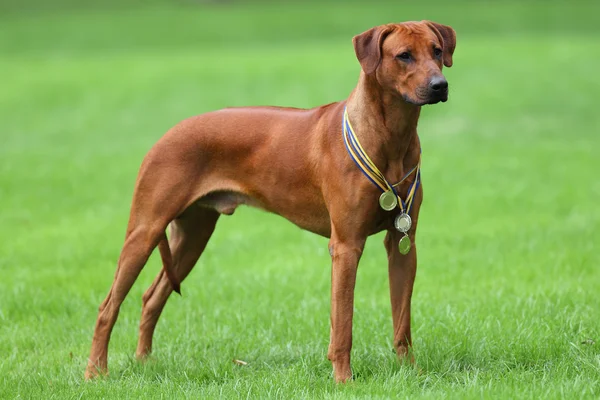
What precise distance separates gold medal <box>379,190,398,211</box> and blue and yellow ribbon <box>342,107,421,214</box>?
0.9 inches

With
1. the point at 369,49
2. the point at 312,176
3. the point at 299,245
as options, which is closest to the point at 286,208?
the point at 312,176

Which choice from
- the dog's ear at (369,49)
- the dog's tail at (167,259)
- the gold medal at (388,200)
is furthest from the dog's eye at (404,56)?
the dog's tail at (167,259)

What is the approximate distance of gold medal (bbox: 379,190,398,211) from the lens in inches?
209

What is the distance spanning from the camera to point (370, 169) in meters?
5.31

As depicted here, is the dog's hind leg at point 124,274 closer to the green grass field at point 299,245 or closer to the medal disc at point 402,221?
the green grass field at point 299,245

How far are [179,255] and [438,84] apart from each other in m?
2.46

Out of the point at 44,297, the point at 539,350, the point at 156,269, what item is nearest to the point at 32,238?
the point at 156,269

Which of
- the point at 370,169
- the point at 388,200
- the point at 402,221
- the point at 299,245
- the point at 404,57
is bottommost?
the point at 299,245

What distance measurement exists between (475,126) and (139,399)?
1400 cm

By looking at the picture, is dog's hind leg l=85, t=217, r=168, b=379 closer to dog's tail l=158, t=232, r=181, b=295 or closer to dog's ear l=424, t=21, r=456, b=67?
dog's tail l=158, t=232, r=181, b=295

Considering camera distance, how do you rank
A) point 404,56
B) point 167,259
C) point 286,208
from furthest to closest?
point 167,259 → point 286,208 → point 404,56

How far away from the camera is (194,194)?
6004 mm

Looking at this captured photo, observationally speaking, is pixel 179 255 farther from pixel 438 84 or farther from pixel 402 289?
pixel 438 84

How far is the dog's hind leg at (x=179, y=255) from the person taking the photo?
6441mm
